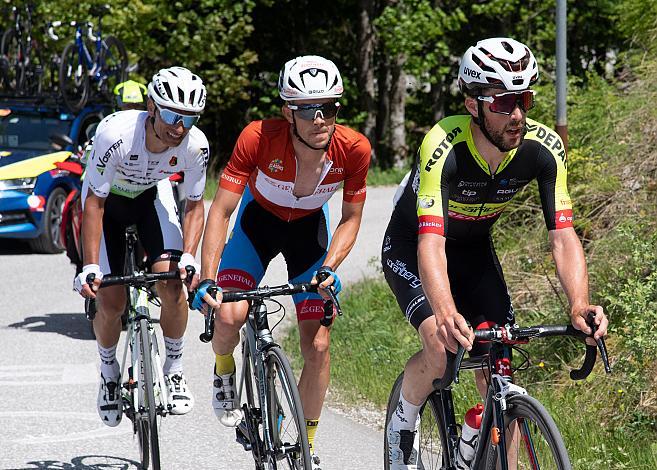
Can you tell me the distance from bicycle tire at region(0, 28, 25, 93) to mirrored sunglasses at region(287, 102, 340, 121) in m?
15.7

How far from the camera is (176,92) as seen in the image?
6047 mm

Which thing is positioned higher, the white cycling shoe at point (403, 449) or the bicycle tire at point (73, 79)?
the bicycle tire at point (73, 79)

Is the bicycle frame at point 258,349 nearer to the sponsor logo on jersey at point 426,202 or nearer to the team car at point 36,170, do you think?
the sponsor logo on jersey at point 426,202

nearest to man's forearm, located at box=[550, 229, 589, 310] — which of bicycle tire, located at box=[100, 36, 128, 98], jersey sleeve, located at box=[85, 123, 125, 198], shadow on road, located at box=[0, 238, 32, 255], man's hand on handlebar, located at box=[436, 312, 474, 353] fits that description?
man's hand on handlebar, located at box=[436, 312, 474, 353]

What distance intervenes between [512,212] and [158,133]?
4.69 metres

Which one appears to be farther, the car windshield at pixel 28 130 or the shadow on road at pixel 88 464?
the car windshield at pixel 28 130

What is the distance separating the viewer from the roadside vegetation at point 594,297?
20.7 feet

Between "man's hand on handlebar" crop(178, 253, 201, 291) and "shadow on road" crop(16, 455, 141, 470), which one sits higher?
"man's hand on handlebar" crop(178, 253, 201, 291)

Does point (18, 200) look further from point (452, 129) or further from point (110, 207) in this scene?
point (452, 129)

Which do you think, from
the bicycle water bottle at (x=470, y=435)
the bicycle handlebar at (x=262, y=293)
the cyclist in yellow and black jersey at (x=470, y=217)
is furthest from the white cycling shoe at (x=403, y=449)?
the bicycle handlebar at (x=262, y=293)

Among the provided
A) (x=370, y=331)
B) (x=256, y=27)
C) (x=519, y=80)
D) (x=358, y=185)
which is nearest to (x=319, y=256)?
(x=358, y=185)

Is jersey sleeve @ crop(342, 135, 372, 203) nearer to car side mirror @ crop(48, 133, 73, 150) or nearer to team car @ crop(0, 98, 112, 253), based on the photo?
team car @ crop(0, 98, 112, 253)

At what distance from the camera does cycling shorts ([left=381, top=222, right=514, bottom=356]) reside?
5105 millimetres

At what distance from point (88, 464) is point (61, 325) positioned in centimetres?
463
